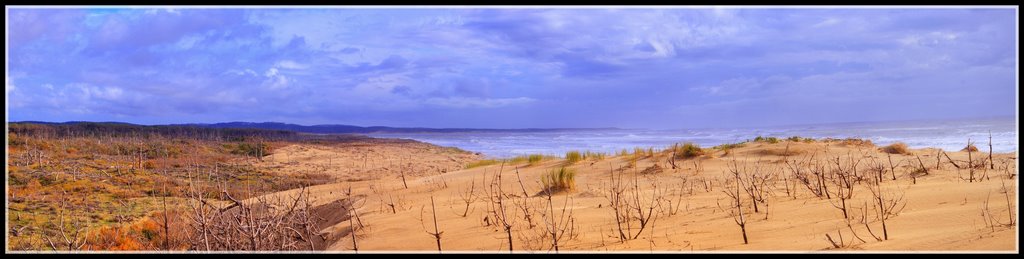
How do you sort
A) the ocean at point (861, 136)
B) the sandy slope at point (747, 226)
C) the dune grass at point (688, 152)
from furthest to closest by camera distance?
the ocean at point (861, 136) < the dune grass at point (688, 152) < the sandy slope at point (747, 226)

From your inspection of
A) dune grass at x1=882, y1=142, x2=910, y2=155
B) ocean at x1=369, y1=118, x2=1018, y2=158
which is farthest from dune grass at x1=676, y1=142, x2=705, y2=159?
ocean at x1=369, y1=118, x2=1018, y2=158

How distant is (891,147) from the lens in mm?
15555

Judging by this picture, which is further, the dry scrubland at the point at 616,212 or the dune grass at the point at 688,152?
the dune grass at the point at 688,152

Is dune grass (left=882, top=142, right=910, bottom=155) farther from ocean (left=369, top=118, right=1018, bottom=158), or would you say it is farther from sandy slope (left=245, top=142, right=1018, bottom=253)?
sandy slope (left=245, top=142, right=1018, bottom=253)

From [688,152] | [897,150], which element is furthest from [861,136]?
[688,152]

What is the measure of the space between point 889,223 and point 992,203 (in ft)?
4.33

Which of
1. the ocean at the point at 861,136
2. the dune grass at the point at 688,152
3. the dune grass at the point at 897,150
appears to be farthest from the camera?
the ocean at the point at 861,136

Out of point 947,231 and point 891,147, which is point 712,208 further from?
point 891,147

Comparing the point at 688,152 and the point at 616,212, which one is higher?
the point at 688,152

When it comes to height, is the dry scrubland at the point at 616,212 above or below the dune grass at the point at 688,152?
below

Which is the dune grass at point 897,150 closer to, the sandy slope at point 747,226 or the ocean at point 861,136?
the ocean at point 861,136

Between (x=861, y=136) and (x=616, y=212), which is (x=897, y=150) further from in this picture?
(x=861, y=136)

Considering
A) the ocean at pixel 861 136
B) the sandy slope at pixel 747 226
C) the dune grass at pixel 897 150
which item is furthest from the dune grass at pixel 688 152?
the ocean at pixel 861 136
